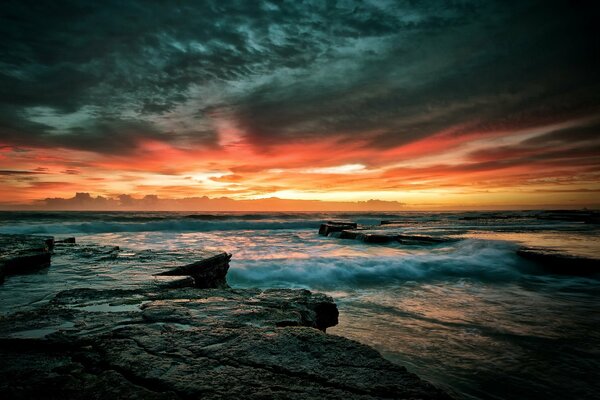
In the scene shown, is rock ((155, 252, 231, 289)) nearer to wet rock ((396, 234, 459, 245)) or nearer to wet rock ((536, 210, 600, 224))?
wet rock ((396, 234, 459, 245))

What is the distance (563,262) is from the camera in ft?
29.0

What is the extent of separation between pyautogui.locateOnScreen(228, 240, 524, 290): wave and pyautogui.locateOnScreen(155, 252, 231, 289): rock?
8.22ft

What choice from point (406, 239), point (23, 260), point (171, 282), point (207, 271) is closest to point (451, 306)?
point (207, 271)

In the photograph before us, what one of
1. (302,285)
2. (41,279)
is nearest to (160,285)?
(41,279)

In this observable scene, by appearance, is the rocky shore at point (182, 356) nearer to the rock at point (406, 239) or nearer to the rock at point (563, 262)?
the rock at point (563, 262)

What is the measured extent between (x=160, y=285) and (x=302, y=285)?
5222 millimetres

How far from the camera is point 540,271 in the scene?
923 cm

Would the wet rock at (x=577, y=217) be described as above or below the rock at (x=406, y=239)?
above

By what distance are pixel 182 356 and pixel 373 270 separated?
836 centimetres

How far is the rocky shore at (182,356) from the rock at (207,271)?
1785 mm

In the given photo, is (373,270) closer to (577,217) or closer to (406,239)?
(406,239)

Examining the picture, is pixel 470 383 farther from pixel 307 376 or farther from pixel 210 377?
pixel 210 377

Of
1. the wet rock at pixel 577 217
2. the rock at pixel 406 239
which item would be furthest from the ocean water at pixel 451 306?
the wet rock at pixel 577 217

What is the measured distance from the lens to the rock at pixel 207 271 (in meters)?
5.01
